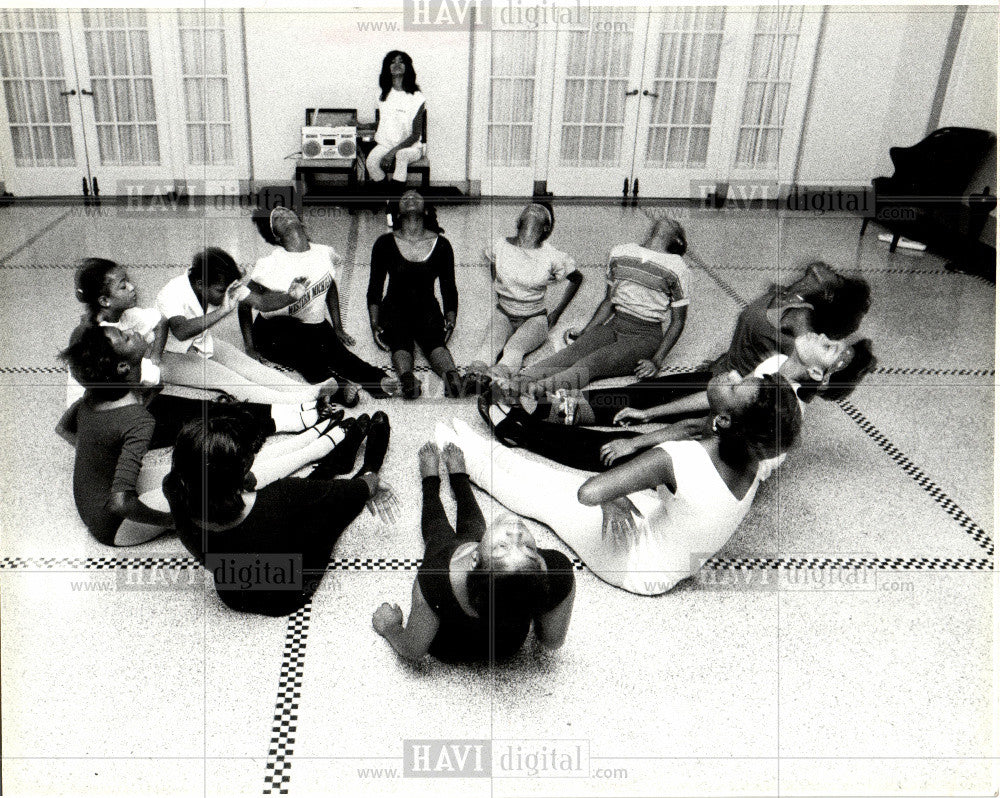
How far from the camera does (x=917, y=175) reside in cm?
573

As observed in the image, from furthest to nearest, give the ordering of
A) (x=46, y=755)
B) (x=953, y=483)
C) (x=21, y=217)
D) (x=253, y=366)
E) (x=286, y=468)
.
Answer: (x=21, y=217)
(x=253, y=366)
(x=953, y=483)
(x=286, y=468)
(x=46, y=755)

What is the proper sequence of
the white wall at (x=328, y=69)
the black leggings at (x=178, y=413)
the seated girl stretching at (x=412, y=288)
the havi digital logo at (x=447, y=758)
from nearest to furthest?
the havi digital logo at (x=447, y=758)
the black leggings at (x=178, y=413)
the seated girl stretching at (x=412, y=288)
the white wall at (x=328, y=69)

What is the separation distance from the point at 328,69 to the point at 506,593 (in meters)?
5.29

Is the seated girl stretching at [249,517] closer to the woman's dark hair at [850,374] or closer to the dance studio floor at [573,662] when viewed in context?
the dance studio floor at [573,662]

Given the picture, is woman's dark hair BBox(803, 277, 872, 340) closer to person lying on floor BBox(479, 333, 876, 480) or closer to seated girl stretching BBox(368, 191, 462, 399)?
person lying on floor BBox(479, 333, 876, 480)

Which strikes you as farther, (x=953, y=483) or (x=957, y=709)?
(x=953, y=483)

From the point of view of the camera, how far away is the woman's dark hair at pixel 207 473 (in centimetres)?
207

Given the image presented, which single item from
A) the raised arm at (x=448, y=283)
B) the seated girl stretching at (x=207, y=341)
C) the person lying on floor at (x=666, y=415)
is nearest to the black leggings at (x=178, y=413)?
the seated girl stretching at (x=207, y=341)

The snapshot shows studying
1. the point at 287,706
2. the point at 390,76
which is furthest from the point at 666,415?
the point at 390,76

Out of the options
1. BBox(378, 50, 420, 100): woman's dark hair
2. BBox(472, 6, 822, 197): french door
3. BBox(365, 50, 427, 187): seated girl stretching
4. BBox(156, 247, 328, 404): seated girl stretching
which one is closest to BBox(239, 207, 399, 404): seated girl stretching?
BBox(156, 247, 328, 404): seated girl stretching

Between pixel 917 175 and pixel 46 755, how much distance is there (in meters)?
5.77

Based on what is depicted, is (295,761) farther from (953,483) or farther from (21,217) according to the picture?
(21,217)

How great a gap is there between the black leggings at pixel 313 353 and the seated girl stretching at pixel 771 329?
2.55ft

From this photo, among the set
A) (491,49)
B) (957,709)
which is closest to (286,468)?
(957,709)
